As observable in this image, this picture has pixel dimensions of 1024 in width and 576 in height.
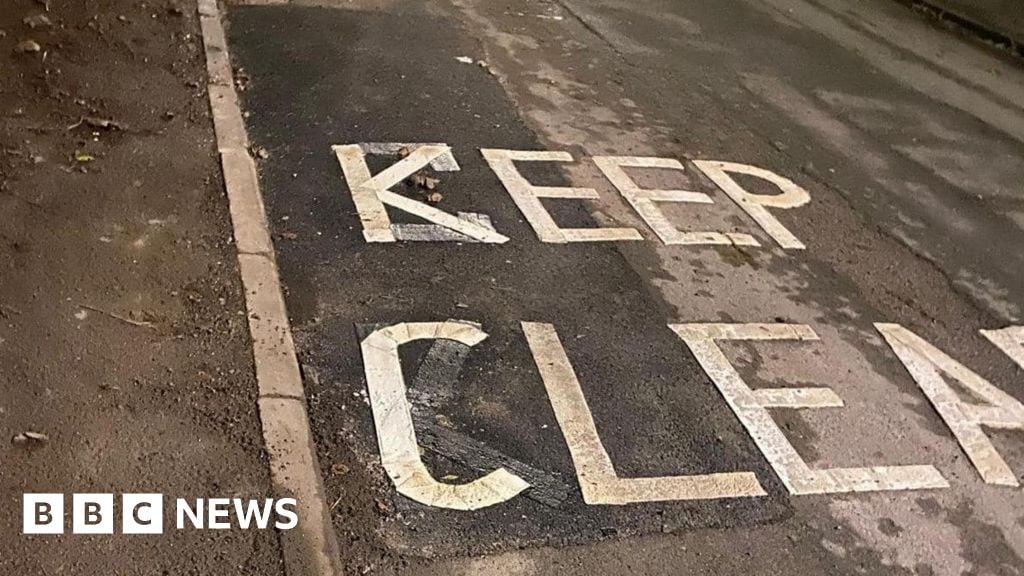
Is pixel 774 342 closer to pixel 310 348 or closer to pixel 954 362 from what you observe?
pixel 954 362

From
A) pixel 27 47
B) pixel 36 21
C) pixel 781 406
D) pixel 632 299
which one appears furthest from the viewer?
pixel 36 21

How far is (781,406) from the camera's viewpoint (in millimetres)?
4301

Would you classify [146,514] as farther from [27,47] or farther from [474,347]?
[27,47]

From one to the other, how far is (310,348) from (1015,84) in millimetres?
8022

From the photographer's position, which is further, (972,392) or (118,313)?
(972,392)

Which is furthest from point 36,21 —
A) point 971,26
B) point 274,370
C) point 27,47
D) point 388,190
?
point 971,26

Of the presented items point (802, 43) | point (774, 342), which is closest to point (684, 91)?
point (802, 43)

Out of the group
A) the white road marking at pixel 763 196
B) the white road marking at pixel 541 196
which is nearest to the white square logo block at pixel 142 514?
the white road marking at pixel 541 196

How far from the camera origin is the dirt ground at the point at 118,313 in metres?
3.22

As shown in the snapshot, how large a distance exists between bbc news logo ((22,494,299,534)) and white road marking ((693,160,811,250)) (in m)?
3.53

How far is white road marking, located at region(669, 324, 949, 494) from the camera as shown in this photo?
3938 millimetres

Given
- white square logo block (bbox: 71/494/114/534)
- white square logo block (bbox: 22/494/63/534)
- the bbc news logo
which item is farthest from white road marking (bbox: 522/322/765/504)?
white square logo block (bbox: 22/494/63/534)

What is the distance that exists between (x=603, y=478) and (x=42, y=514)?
6.60 ft

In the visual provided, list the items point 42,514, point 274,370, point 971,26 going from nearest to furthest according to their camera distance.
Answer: point 42,514 < point 274,370 < point 971,26
